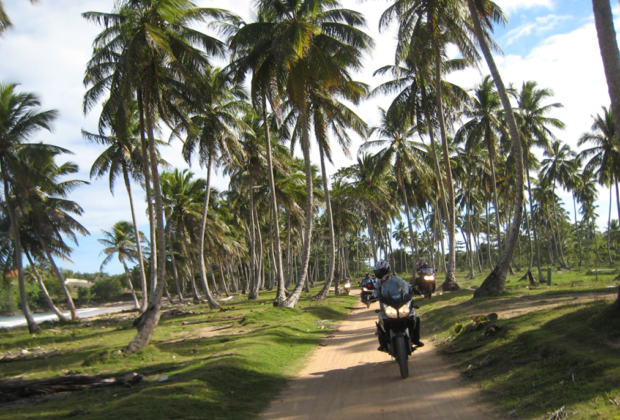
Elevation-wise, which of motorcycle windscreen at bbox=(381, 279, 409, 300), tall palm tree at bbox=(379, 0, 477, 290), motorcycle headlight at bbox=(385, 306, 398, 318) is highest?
tall palm tree at bbox=(379, 0, 477, 290)

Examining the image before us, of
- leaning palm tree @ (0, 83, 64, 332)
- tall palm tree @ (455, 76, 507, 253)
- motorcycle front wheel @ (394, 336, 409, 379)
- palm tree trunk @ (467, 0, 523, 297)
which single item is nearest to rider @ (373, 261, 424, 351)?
motorcycle front wheel @ (394, 336, 409, 379)

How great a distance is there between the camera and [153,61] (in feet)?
43.2

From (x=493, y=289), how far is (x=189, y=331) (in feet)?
33.7

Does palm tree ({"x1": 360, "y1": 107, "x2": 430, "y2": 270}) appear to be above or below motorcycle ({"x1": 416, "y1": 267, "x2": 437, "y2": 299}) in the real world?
above

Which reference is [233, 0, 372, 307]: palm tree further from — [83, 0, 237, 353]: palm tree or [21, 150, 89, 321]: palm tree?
[21, 150, 89, 321]: palm tree

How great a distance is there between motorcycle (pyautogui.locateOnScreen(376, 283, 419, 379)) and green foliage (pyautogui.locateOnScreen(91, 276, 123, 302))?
78.1m

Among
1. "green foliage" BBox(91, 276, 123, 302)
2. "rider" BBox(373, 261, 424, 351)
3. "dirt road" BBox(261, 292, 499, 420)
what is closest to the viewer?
"dirt road" BBox(261, 292, 499, 420)

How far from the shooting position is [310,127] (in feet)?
70.2

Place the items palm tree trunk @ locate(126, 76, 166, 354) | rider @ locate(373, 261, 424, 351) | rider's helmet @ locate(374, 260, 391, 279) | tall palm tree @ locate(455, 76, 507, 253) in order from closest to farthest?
rider @ locate(373, 261, 424, 351), rider's helmet @ locate(374, 260, 391, 279), palm tree trunk @ locate(126, 76, 166, 354), tall palm tree @ locate(455, 76, 507, 253)

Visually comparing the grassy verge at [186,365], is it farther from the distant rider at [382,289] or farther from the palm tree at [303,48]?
the palm tree at [303,48]

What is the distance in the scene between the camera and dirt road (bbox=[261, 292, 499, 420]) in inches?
193

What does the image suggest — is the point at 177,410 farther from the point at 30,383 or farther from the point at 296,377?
the point at 30,383

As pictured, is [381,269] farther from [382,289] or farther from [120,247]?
[120,247]

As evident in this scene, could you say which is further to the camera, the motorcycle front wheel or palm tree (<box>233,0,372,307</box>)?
palm tree (<box>233,0,372,307</box>)
